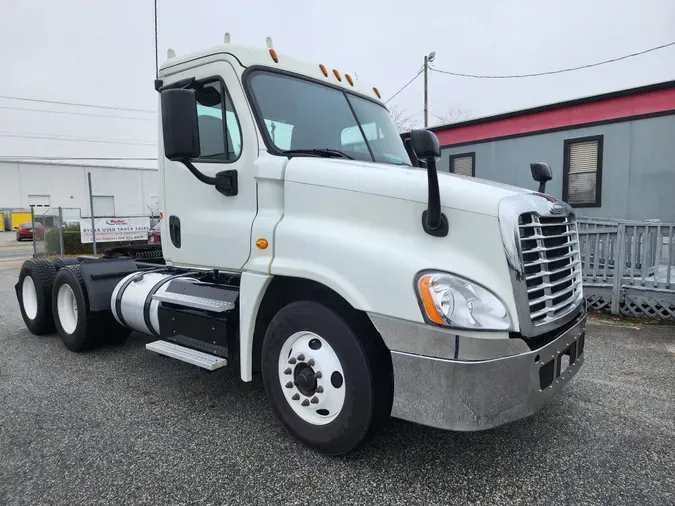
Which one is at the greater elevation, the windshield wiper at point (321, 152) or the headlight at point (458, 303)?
the windshield wiper at point (321, 152)

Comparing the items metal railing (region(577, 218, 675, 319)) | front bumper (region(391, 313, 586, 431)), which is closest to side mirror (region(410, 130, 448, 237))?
front bumper (region(391, 313, 586, 431))

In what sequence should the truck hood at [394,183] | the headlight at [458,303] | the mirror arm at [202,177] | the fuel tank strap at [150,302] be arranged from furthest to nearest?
1. the fuel tank strap at [150,302]
2. the mirror arm at [202,177]
3. the truck hood at [394,183]
4. the headlight at [458,303]

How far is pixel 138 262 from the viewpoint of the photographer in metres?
5.53

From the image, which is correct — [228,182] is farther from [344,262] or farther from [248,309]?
[344,262]

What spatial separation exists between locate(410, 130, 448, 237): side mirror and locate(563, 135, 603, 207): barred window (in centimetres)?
807

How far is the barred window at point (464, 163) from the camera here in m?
10.8

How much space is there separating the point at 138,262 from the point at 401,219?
3.99m

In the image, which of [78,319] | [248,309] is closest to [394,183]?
[248,309]

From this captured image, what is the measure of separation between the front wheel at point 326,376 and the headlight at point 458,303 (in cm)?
46

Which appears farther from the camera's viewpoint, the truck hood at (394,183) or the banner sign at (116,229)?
the banner sign at (116,229)

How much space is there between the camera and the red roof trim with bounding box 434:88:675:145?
27.3ft

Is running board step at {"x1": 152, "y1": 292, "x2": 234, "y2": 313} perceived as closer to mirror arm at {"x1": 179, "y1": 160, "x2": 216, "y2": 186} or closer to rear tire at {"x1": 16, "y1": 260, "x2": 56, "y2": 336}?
mirror arm at {"x1": 179, "y1": 160, "x2": 216, "y2": 186}

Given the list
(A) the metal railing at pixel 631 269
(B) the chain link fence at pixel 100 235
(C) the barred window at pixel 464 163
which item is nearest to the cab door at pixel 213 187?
(A) the metal railing at pixel 631 269

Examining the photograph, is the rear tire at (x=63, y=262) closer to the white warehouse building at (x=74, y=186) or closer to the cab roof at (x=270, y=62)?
the cab roof at (x=270, y=62)
